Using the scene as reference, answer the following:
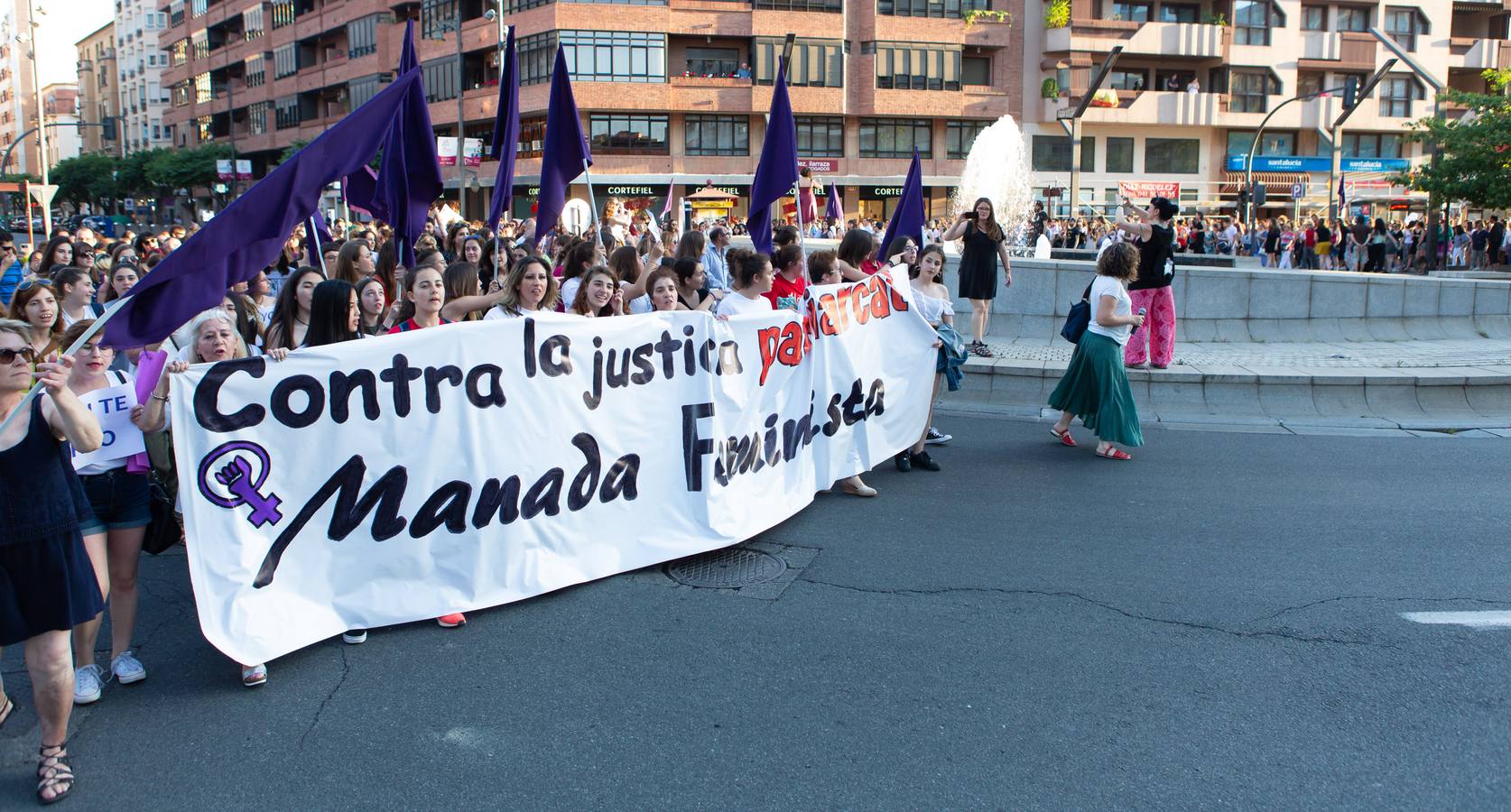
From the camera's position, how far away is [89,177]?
273 ft

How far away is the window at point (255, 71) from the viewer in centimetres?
6944

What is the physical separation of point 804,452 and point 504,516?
2210 mm

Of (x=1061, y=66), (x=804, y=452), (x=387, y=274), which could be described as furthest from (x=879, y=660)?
(x=1061, y=66)

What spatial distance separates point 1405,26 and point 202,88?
74.5m

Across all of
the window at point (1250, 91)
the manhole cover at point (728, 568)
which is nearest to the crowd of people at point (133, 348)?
the manhole cover at point (728, 568)

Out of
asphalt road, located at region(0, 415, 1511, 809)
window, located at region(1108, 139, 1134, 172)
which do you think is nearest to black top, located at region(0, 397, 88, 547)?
asphalt road, located at region(0, 415, 1511, 809)

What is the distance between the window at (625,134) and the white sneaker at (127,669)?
45.5 m

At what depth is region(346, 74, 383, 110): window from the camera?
2228 inches

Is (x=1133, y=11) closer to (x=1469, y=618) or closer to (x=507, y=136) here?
(x=507, y=136)

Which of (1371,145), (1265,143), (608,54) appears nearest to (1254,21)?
(1265,143)

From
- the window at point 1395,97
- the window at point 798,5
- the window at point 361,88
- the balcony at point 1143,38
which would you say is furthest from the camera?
the window at point 361,88

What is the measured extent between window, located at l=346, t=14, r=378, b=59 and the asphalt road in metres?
56.6

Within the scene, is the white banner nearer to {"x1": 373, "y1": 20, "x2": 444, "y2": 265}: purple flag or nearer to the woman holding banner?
the woman holding banner

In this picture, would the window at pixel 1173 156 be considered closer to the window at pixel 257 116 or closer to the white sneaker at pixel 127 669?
the window at pixel 257 116
